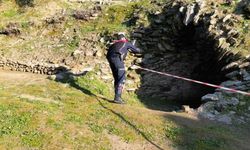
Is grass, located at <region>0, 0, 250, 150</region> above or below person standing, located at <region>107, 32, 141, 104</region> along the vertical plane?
below

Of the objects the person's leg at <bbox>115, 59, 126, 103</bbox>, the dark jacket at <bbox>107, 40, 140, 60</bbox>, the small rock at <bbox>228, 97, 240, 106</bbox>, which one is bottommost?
the small rock at <bbox>228, 97, 240, 106</bbox>

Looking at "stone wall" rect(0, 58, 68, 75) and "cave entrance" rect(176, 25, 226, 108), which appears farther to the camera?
"stone wall" rect(0, 58, 68, 75)

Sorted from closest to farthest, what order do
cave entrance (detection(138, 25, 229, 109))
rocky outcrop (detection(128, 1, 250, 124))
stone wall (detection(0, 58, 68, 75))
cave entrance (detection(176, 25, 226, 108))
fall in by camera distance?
rocky outcrop (detection(128, 1, 250, 124))
cave entrance (detection(176, 25, 226, 108))
cave entrance (detection(138, 25, 229, 109))
stone wall (detection(0, 58, 68, 75))

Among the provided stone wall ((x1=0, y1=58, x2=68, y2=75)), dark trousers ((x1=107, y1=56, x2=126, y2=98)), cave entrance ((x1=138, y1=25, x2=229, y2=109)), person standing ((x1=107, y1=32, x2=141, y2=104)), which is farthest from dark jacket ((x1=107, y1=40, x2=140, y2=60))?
stone wall ((x1=0, y1=58, x2=68, y2=75))

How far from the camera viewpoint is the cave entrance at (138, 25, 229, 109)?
1872cm

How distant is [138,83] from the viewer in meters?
18.7

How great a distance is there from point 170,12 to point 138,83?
12.4 feet

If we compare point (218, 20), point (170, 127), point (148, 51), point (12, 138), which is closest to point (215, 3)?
point (218, 20)

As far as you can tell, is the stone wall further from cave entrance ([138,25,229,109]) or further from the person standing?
the person standing

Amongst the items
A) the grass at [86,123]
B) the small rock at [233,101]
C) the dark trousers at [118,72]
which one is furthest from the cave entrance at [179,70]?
the dark trousers at [118,72]

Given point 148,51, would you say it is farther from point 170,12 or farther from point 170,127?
point 170,127

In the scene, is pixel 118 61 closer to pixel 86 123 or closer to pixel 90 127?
pixel 86 123

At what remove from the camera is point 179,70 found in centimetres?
1936

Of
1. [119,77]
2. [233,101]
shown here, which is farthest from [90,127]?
[233,101]
